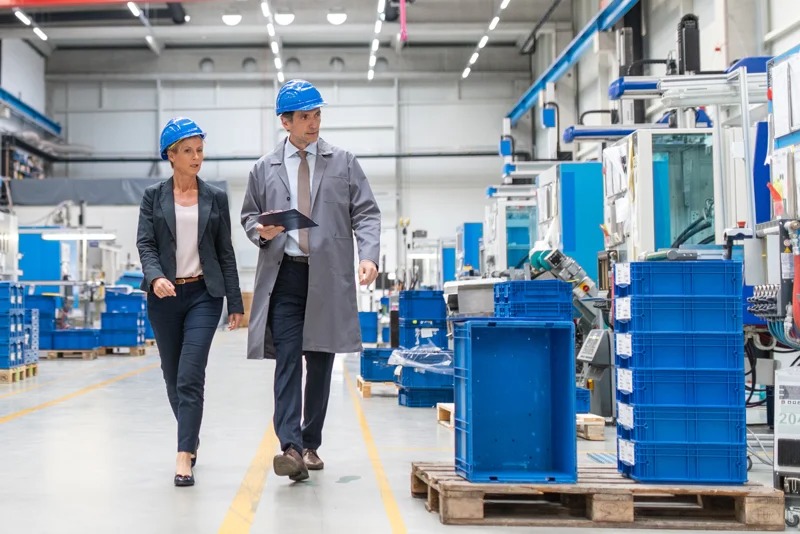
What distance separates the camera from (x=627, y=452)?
12.7ft

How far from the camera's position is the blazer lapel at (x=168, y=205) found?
4.46 meters

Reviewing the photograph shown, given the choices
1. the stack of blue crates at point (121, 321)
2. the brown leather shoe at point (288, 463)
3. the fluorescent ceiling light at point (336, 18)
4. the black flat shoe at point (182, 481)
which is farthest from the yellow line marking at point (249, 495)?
the fluorescent ceiling light at point (336, 18)

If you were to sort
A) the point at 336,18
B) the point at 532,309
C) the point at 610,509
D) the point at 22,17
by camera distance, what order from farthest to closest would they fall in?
1. the point at 336,18
2. the point at 22,17
3. the point at 532,309
4. the point at 610,509

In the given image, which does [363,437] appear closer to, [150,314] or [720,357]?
[150,314]

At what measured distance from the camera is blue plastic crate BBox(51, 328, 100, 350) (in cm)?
1466

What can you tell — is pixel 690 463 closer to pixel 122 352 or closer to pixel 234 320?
pixel 234 320

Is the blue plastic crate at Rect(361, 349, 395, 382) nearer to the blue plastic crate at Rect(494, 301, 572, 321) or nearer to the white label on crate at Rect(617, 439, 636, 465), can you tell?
the blue plastic crate at Rect(494, 301, 572, 321)

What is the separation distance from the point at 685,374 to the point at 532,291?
1.39 m

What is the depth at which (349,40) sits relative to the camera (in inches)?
1033

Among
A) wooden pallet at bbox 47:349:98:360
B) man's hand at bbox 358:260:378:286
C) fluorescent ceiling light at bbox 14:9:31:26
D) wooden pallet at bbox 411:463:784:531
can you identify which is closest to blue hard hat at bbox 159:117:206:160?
man's hand at bbox 358:260:378:286

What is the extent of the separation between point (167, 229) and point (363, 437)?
2.30 meters

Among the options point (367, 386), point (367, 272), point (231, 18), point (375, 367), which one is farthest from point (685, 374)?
point (231, 18)

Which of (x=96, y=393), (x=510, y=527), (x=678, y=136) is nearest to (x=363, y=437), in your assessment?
(x=510, y=527)

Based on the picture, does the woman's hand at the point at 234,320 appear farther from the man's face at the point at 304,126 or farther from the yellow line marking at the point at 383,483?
the yellow line marking at the point at 383,483
